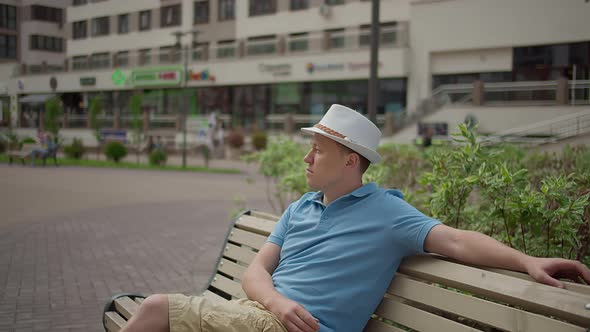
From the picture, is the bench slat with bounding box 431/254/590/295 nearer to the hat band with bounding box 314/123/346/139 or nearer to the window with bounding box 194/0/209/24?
the hat band with bounding box 314/123/346/139

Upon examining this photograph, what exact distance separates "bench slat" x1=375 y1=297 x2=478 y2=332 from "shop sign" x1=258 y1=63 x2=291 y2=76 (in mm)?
34927

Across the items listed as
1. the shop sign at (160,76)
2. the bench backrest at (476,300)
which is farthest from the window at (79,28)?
the shop sign at (160,76)

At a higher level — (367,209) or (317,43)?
(317,43)

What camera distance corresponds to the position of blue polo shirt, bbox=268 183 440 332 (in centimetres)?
258

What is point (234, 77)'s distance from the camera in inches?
1564

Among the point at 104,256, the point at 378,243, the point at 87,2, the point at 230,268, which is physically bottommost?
the point at 104,256

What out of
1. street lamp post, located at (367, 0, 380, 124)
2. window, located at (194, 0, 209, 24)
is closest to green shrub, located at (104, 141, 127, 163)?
window, located at (194, 0, 209, 24)

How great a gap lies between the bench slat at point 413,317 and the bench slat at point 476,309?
0.04 meters

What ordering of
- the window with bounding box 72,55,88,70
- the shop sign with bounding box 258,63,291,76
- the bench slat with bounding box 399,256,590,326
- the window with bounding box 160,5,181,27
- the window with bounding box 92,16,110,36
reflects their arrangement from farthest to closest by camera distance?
the shop sign with bounding box 258,63,291,76, the window with bounding box 160,5,181,27, the window with bounding box 92,16,110,36, the window with bounding box 72,55,88,70, the bench slat with bounding box 399,256,590,326

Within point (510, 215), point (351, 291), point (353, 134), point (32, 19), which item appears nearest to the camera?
point (351, 291)

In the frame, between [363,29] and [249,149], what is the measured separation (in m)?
9.77

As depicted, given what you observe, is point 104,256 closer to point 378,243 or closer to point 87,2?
point 87,2

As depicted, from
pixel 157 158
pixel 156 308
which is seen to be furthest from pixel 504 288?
pixel 157 158

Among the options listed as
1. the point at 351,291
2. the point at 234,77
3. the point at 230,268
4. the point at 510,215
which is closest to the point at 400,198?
the point at 351,291
